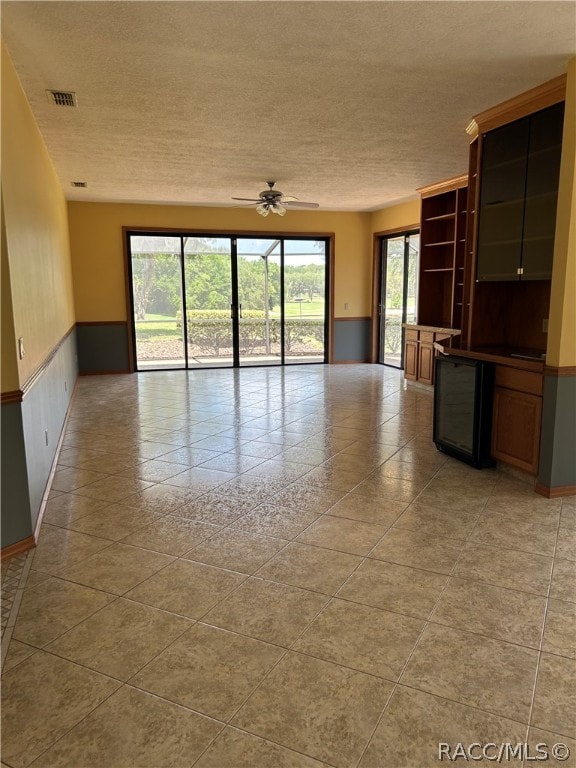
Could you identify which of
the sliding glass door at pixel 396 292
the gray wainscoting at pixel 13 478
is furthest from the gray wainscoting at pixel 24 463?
the sliding glass door at pixel 396 292

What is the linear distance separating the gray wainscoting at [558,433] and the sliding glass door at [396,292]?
17.0ft

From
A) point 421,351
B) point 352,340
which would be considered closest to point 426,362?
point 421,351

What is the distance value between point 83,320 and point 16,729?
781cm

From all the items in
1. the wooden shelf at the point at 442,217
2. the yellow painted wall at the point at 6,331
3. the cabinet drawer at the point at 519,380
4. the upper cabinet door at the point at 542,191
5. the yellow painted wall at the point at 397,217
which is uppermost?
the yellow painted wall at the point at 397,217

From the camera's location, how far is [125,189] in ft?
24.4

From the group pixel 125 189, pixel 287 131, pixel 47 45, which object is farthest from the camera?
pixel 125 189

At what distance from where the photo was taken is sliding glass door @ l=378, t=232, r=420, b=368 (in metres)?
8.75

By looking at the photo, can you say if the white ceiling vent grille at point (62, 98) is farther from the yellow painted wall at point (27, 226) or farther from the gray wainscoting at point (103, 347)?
the gray wainscoting at point (103, 347)

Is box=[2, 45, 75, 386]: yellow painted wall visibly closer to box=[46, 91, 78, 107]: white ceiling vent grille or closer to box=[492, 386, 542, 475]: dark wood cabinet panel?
box=[46, 91, 78, 107]: white ceiling vent grille

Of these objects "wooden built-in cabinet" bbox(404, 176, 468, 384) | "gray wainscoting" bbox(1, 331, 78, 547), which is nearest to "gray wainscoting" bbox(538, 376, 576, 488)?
"gray wainscoting" bbox(1, 331, 78, 547)

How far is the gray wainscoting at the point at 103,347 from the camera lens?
875 cm

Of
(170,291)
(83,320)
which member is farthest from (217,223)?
(83,320)

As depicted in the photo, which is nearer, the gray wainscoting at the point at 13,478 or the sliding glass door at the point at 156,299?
the gray wainscoting at the point at 13,478

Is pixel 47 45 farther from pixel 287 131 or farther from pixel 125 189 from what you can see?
pixel 125 189
